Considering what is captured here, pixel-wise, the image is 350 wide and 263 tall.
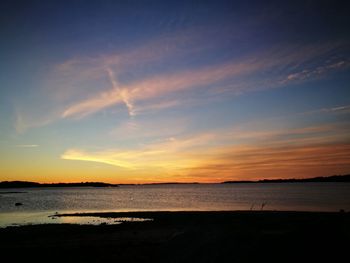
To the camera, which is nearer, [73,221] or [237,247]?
[237,247]

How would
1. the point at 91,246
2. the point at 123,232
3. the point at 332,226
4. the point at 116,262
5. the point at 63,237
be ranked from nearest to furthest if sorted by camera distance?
the point at 332,226 < the point at 116,262 < the point at 91,246 < the point at 63,237 < the point at 123,232

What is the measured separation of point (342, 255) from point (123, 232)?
2450 cm

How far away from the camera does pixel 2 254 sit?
19406mm

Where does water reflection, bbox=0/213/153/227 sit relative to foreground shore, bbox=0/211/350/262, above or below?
below

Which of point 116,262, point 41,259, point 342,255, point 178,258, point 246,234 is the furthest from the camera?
point 41,259

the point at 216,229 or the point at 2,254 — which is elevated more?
the point at 216,229

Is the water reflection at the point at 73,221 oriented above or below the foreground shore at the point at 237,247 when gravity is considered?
below

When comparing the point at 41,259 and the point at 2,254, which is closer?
the point at 41,259

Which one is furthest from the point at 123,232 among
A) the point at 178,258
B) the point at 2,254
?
the point at 178,258

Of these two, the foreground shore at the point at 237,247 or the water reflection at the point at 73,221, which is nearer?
→ the foreground shore at the point at 237,247

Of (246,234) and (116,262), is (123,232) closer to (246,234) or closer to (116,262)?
(116,262)

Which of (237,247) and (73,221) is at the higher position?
(237,247)

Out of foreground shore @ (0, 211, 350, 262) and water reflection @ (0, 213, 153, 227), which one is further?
water reflection @ (0, 213, 153, 227)

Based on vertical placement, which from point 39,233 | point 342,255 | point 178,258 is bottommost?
point 39,233
